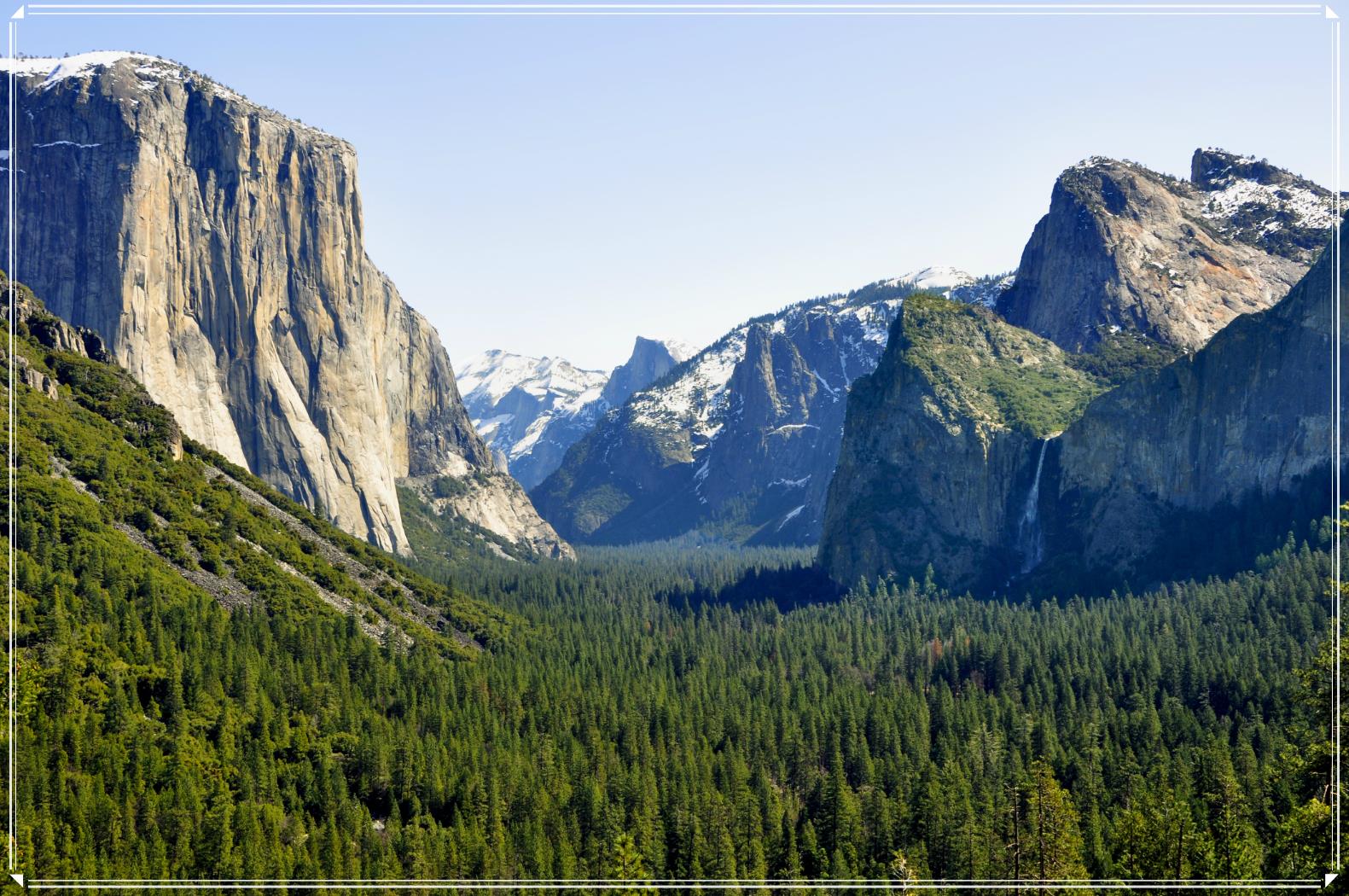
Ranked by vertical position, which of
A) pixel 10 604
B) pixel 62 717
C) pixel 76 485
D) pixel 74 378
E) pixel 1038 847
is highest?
pixel 74 378

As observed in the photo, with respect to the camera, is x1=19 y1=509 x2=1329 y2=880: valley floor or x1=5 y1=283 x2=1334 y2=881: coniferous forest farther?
x1=5 y1=283 x2=1334 y2=881: coniferous forest

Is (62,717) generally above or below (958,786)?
above

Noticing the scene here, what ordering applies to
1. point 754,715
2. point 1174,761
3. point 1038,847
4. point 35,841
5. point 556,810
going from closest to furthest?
point 1038,847 → point 35,841 → point 556,810 → point 1174,761 → point 754,715

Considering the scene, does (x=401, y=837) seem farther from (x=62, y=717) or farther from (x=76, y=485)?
(x=76, y=485)

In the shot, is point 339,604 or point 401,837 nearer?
point 401,837

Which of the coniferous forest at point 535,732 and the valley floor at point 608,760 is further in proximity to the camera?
the coniferous forest at point 535,732

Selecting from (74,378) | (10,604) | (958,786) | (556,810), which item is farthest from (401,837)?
(74,378)

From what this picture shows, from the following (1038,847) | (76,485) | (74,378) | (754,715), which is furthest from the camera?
(74,378)

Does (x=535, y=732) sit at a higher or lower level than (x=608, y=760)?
higher

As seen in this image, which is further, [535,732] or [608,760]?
[535,732]

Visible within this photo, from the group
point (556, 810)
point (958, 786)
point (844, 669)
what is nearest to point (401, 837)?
point (556, 810)
